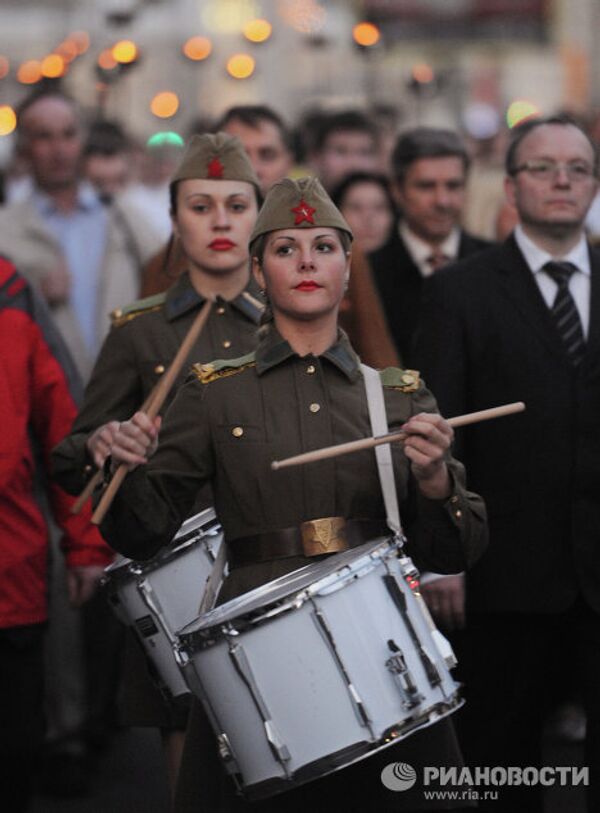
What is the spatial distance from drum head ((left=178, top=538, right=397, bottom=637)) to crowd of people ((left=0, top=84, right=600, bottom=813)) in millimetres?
134

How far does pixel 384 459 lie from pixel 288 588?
470mm

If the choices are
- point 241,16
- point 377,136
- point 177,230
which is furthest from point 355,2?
point 177,230

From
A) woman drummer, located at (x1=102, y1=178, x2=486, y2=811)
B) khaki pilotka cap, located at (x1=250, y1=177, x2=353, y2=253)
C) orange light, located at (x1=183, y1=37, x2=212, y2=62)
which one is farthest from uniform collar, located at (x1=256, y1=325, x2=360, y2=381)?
orange light, located at (x1=183, y1=37, x2=212, y2=62)

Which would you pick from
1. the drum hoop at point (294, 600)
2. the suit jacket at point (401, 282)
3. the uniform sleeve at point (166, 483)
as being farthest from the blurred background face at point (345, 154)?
the drum hoop at point (294, 600)

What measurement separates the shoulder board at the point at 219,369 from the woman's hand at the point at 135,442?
0.22 meters

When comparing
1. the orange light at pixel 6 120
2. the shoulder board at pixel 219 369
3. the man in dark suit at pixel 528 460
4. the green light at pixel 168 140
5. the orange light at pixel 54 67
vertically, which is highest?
the orange light at pixel 54 67

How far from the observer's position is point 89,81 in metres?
46.6

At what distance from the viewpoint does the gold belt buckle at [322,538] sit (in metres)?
6.02

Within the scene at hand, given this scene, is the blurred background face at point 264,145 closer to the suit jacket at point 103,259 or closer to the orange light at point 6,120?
the suit jacket at point 103,259

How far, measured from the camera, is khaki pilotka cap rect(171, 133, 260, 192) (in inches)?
297

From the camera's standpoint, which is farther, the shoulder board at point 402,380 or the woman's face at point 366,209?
the woman's face at point 366,209

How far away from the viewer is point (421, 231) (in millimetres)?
10430

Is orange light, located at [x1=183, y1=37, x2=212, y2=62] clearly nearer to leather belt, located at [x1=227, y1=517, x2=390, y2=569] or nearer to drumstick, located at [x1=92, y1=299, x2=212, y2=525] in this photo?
drumstick, located at [x1=92, y1=299, x2=212, y2=525]

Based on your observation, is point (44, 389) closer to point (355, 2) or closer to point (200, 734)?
point (200, 734)
